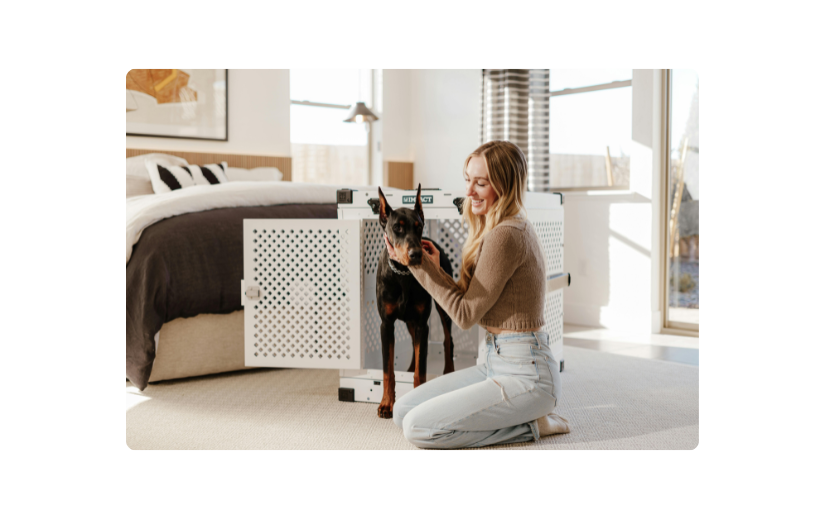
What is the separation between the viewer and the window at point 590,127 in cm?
396

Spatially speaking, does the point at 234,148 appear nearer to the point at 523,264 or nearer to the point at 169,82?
the point at 169,82

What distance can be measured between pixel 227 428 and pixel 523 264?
1077 millimetres

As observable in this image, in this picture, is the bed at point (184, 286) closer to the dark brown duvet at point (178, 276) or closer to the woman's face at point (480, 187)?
the dark brown duvet at point (178, 276)

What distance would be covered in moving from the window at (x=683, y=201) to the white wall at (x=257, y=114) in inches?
126

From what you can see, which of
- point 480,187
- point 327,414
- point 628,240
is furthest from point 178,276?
point 628,240

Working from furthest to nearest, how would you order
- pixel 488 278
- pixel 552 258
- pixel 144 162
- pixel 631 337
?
pixel 144 162, pixel 631 337, pixel 552 258, pixel 488 278

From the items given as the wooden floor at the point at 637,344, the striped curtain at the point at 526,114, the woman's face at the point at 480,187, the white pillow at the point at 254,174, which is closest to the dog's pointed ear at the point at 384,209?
the woman's face at the point at 480,187

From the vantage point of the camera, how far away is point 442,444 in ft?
5.56

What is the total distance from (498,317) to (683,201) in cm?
252

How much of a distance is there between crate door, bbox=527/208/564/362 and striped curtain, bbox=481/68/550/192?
144 cm

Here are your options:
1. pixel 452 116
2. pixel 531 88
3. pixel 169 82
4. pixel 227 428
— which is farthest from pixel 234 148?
pixel 227 428

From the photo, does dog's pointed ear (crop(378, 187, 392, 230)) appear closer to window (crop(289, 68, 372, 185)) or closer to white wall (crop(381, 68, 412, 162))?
window (crop(289, 68, 372, 185))

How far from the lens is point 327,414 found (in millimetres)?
2113

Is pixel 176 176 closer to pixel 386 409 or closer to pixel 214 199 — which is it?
pixel 214 199
